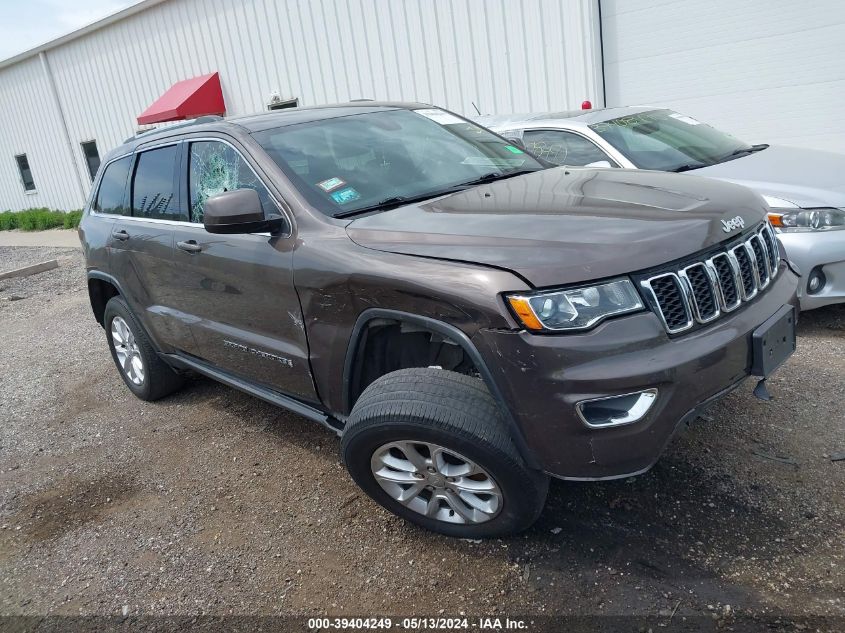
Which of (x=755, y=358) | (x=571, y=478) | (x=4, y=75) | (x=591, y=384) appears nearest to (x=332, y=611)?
(x=571, y=478)

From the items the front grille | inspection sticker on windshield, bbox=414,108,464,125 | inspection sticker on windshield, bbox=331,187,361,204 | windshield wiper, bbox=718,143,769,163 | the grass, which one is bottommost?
the grass

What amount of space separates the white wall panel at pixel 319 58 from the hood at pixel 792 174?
13.1 ft

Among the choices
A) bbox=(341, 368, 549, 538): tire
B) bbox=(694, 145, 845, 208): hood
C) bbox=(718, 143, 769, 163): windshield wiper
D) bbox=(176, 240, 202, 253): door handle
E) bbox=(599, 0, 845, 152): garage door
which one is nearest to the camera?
bbox=(341, 368, 549, 538): tire

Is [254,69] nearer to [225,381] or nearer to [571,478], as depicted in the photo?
[225,381]

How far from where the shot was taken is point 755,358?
2.54 meters

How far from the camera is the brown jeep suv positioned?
→ 2336 millimetres

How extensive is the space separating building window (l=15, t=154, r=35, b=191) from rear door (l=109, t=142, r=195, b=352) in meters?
20.0

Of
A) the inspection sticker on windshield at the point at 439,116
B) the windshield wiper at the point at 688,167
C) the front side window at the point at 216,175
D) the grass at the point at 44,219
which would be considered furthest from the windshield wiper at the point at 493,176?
the grass at the point at 44,219

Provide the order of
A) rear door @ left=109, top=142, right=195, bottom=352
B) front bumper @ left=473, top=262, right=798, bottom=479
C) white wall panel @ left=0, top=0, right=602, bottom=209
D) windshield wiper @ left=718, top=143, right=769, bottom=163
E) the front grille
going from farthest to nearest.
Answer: white wall panel @ left=0, top=0, right=602, bottom=209 → windshield wiper @ left=718, top=143, right=769, bottom=163 → rear door @ left=109, top=142, right=195, bottom=352 → the front grille → front bumper @ left=473, top=262, right=798, bottom=479

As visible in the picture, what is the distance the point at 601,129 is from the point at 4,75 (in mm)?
21060

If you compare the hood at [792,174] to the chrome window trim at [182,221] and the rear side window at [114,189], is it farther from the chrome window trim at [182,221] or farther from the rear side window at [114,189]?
the rear side window at [114,189]

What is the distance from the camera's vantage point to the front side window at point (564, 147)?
223 inches

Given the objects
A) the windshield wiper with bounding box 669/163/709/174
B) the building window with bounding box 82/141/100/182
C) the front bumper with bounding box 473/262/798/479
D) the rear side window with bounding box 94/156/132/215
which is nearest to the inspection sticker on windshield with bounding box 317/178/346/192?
the front bumper with bounding box 473/262/798/479

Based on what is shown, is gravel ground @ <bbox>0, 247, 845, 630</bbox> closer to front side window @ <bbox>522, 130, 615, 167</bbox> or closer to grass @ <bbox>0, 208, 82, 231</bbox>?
front side window @ <bbox>522, 130, 615, 167</bbox>
